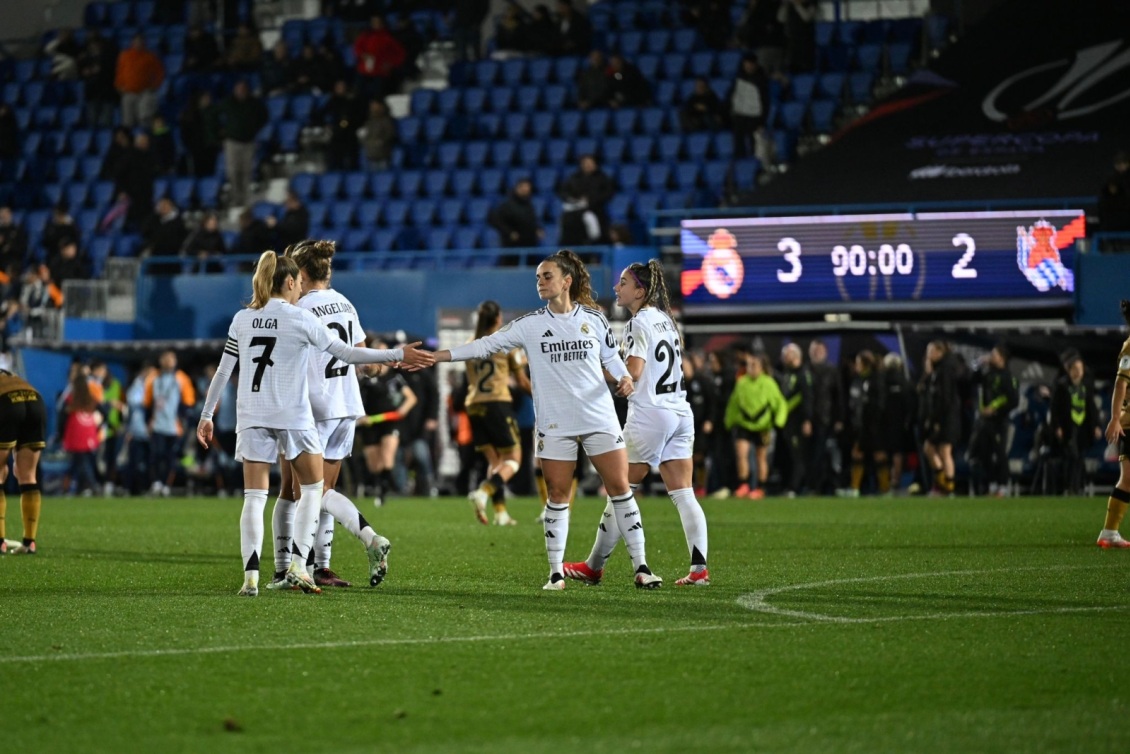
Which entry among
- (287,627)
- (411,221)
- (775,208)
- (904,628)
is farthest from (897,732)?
(411,221)

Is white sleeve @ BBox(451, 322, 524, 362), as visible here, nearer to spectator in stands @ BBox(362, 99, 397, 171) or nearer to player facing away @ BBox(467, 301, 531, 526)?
player facing away @ BBox(467, 301, 531, 526)

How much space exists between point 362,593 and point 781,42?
20.3 metres

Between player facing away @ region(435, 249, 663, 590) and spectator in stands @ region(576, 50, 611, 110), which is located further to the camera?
spectator in stands @ region(576, 50, 611, 110)

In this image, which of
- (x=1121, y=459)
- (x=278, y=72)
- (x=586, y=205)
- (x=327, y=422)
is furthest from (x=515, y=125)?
(x=327, y=422)

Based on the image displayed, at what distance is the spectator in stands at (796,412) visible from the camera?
2348cm

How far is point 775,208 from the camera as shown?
24469 mm

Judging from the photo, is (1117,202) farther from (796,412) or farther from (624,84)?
(624,84)

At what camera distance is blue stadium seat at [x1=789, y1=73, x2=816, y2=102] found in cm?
2814

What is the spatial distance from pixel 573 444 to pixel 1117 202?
15.2 m

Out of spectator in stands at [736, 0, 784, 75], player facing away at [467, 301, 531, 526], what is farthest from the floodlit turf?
spectator in stands at [736, 0, 784, 75]

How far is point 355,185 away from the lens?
29938mm

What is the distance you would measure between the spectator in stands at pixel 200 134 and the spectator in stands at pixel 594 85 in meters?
6.59

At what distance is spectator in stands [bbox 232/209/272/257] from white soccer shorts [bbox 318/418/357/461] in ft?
56.9

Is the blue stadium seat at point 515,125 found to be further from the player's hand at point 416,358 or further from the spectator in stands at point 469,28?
the player's hand at point 416,358
